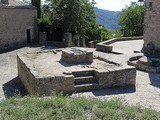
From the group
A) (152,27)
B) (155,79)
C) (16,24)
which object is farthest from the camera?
(16,24)

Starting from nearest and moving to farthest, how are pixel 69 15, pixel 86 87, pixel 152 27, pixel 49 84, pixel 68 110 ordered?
pixel 68 110 < pixel 49 84 < pixel 86 87 < pixel 152 27 < pixel 69 15

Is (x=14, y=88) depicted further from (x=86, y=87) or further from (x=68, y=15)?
(x=68, y=15)

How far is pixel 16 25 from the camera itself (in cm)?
2811

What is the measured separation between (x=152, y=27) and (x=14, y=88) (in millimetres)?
10789

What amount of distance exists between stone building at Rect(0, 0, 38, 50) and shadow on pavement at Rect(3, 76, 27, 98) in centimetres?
1151

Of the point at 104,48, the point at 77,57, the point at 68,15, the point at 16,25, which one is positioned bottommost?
the point at 104,48

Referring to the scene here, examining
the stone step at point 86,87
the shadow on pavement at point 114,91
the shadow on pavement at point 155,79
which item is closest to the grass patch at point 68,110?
the shadow on pavement at point 114,91

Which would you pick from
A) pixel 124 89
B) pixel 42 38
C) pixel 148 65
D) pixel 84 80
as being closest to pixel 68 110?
pixel 84 80

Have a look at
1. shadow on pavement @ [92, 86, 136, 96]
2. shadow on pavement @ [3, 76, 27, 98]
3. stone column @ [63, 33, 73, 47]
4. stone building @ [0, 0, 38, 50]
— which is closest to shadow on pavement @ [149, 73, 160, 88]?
shadow on pavement @ [92, 86, 136, 96]

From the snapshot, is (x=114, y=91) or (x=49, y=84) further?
(x=114, y=91)

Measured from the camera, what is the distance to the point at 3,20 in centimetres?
2684

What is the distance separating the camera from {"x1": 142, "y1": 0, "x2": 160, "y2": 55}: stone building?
19.5 m

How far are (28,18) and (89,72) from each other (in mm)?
18140

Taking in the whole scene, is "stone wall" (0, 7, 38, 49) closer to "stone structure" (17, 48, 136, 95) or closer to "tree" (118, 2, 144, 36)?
"stone structure" (17, 48, 136, 95)
